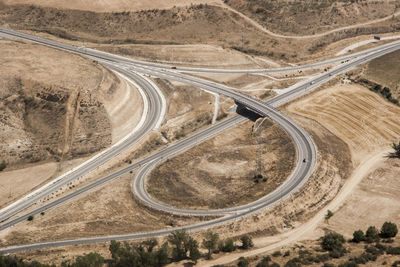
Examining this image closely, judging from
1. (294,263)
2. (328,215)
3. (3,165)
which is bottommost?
(328,215)

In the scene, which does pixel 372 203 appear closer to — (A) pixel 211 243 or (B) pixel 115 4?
(A) pixel 211 243

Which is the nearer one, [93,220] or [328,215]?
[93,220]

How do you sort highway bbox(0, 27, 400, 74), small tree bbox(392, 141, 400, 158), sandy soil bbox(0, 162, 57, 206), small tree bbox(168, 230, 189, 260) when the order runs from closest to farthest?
small tree bbox(168, 230, 189, 260) → sandy soil bbox(0, 162, 57, 206) → small tree bbox(392, 141, 400, 158) → highway bbox(0, 27, 400, 74)

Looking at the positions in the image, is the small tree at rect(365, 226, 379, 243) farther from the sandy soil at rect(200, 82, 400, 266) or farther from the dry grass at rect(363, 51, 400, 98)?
the dry grass at rect(363, 51, 400, 98)

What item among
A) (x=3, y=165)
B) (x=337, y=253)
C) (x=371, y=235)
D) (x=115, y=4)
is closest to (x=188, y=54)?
(x=115, y=4)

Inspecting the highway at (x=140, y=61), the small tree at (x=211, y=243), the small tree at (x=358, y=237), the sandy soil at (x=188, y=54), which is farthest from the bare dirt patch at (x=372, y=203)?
the sandy soil at (x=188, y=54)

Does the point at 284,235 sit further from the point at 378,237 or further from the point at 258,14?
the point at 258,14

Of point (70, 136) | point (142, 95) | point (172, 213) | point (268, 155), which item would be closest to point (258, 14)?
point (142, 95)

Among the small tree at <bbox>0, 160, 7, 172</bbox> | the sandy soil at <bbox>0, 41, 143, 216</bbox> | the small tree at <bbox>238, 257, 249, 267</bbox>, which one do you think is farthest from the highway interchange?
the small tree at <bbox>238, 257, 249, 267</bbox>
